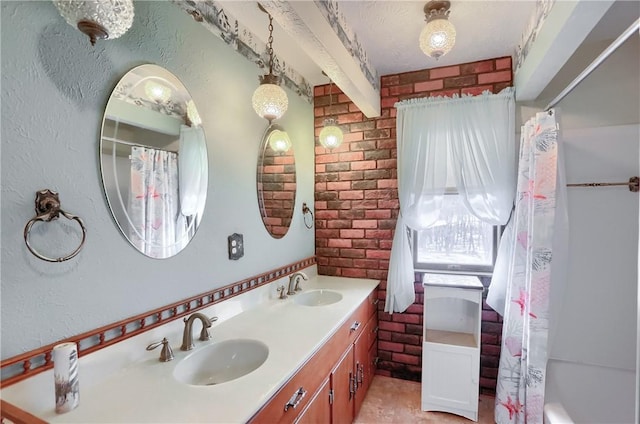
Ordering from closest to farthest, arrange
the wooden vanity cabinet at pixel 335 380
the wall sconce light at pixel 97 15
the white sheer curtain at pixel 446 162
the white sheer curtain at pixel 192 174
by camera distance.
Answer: the wall sconce light at pixel 97 15
the wooden vanity cabinet at pixel 335 380
the white sheer curtain at pixel 192 174
the white sheer curtain at pixel 446 162

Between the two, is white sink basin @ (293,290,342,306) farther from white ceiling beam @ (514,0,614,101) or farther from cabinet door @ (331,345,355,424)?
white ceiling beam @ (514,0,614,101)

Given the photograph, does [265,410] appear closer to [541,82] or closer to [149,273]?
[149,273]

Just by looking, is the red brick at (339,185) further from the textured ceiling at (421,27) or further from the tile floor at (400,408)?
the tile floor at (400,408)

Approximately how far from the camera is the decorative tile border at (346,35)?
4.65ft

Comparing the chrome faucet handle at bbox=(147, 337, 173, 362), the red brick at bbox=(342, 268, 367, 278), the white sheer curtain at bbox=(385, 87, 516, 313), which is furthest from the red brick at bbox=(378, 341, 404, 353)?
the chrome faucet handle at bbox=(147, 337, 173, 362)

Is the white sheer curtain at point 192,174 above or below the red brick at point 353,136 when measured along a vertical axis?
below

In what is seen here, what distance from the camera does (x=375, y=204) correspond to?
8.42 ft

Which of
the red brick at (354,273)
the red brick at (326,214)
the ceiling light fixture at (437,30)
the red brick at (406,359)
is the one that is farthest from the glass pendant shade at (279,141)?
the red brick at (406,359)

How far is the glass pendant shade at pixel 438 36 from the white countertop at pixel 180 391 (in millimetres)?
1562

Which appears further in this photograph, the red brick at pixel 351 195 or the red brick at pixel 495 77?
the red brick at pixel 351 195

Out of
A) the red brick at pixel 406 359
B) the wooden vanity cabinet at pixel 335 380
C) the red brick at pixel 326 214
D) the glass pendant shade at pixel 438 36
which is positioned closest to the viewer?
the wooden vanity cabinet at pixel 335 380

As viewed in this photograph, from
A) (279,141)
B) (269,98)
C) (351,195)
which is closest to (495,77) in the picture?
(351,195)

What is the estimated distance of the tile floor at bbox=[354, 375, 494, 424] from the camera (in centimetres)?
206

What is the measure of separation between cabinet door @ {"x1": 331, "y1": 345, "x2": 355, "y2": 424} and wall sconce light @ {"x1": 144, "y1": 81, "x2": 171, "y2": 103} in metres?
1.56
